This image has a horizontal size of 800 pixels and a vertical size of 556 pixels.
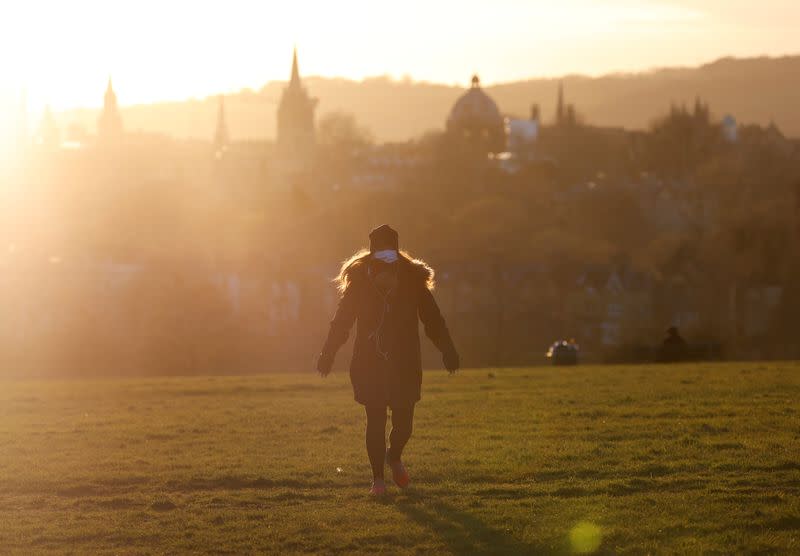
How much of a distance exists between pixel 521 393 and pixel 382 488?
9.14 metres

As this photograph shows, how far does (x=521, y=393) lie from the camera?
21344mm

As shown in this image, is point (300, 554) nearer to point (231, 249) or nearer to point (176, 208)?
point (231, 249)

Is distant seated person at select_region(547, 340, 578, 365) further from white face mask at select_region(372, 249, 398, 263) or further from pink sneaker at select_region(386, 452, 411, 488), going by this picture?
white face mask at select_region(372, 249, 398, 263)

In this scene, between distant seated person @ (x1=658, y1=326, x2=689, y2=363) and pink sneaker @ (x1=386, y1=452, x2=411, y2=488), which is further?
distant seated person @ (x1=658, y1=326, x2=689, y2=363)

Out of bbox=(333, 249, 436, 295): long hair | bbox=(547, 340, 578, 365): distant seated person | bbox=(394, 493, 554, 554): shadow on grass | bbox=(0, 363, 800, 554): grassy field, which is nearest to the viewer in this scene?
bbox=(394, 493, 554, 554): shadow on grass

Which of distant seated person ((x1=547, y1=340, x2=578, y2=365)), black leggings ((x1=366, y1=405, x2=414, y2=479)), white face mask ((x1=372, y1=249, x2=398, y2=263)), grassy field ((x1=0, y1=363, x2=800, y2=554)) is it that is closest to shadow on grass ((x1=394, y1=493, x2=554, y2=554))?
grassy field ((x1=0, y1=363, x2=800, y2=554))

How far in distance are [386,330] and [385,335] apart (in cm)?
3

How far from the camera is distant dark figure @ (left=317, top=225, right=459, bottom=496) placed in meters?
12.2

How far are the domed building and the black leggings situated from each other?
495 feet

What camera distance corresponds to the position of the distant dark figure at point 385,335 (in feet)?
40.2

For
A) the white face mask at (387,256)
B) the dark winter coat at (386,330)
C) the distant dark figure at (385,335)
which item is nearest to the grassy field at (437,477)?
the distant dark figure at (385,335)

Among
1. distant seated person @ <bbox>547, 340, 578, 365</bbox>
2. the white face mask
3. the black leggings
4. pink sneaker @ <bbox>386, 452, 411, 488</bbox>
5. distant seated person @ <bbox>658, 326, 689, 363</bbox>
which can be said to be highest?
the white face mask

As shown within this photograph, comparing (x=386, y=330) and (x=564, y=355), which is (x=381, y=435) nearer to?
(x=386, y=330)

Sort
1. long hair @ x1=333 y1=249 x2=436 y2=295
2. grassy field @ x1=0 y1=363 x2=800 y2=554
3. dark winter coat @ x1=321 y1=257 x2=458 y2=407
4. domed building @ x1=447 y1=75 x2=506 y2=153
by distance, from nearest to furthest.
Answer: grassy field @ x1=0 y1=363 x2=800 y2=554 → dark winter coat @ x1=321 y1=257 x2=458 y2=407 → long hair @ x1=333 y1=249 x2=436 y2=295 → domed building @ x1=447 y1=75 x2=506 y2=153
